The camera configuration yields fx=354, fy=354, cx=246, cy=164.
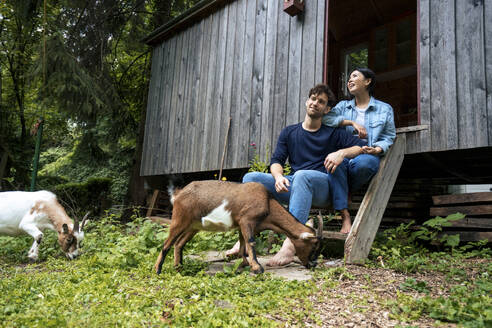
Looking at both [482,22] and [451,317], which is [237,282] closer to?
[451,317]

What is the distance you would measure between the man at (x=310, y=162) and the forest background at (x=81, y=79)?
240 inches

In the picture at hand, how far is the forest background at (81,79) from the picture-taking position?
9.27 meters

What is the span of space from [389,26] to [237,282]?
30.1ft

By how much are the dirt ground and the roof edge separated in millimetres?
6821

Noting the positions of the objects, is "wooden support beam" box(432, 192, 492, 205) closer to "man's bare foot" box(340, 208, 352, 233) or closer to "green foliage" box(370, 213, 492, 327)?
"green foliage" box(370, 213, 492, 327)

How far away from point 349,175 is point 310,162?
1.49 feet

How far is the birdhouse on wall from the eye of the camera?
629cm

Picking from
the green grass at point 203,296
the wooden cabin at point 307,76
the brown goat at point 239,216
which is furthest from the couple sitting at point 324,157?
the wooden cabin at point 307,76

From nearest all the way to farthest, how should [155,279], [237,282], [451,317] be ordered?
1. [451,317]
2. [237,282]
3. [155,279]

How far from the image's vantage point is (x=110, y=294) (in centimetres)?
256

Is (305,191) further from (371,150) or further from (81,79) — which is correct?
(81,79)

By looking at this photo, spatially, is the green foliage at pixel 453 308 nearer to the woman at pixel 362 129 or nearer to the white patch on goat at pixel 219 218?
the woman at pixel 362 129

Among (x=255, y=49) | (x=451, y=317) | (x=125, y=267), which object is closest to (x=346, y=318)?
(x=451, y=317)

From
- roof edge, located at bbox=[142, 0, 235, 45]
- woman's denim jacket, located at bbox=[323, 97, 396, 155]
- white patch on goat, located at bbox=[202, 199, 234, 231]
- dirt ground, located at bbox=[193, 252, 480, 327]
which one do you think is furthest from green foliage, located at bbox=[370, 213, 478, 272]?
roof edge, located at bbox=[142, 0, 235, 45]
